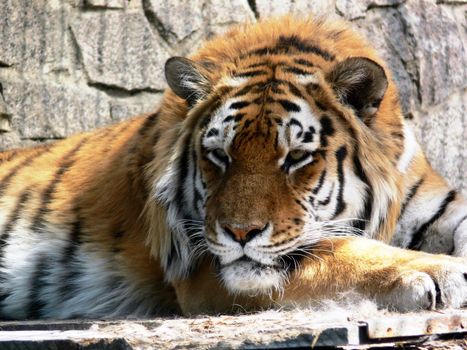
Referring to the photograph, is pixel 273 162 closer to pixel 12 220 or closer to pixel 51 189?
pixel 51 189

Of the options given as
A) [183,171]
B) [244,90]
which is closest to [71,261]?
[183,171]

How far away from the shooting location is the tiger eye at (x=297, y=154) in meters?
2.63

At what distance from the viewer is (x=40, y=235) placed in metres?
3.40

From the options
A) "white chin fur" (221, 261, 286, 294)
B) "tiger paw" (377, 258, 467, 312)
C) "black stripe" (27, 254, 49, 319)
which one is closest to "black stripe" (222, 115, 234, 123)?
"white chin fur" (221, 261, 286, 294)

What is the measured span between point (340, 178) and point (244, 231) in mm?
405

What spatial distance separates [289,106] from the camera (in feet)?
8.90

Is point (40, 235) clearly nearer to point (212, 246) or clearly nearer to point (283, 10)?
point (212, 246)

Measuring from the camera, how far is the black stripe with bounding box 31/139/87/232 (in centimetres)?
343

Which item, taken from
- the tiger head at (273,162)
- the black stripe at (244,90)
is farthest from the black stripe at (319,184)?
the black stripe at (244,90)

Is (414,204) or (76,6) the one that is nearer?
(414,204)

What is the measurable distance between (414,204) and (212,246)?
0.84 m

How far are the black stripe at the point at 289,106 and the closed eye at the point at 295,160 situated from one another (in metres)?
0.14

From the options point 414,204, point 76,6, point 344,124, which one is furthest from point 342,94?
point 76,6

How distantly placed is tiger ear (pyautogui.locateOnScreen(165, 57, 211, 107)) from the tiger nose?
1.81ft
